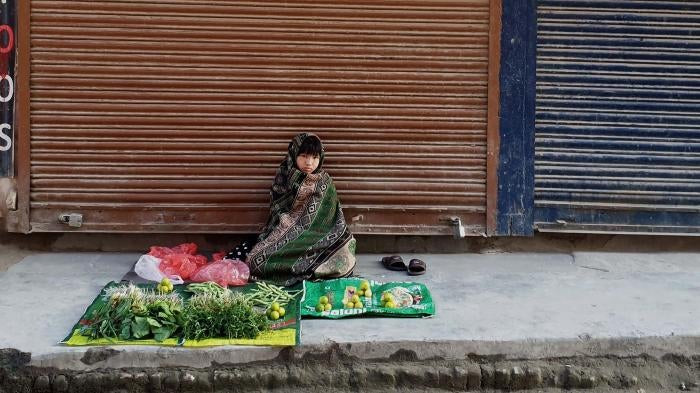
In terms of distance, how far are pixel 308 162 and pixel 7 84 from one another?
2.20m

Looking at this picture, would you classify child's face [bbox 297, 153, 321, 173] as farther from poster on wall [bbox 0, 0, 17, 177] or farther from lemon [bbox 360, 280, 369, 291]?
poster on wall [bbox 0, 0, 17, 177]

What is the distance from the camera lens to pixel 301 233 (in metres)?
5.74

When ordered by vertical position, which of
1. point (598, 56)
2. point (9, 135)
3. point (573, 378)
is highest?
point (598, 56)

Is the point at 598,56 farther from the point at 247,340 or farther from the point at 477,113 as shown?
the point at 247,340

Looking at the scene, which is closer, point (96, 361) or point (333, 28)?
point (96, 361)

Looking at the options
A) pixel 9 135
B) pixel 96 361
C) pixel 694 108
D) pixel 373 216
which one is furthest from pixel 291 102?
pixel 694 108

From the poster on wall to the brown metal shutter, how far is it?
0.48ft

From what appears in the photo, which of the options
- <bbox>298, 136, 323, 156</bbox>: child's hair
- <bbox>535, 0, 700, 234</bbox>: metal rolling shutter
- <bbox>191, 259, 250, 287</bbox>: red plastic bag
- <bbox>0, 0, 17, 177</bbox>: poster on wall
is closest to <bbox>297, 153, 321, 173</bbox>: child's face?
<bbox>298, 136, 323, 156</bbox>: child's hair

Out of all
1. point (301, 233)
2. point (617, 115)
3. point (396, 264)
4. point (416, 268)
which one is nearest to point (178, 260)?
point (301, 233)

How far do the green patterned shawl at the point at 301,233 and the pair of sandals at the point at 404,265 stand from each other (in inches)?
13.4

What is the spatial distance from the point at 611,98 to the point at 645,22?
60 cm

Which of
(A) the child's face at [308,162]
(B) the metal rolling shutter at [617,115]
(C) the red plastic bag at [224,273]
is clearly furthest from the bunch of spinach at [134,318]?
(B) the metal rolling shutter at [617,115]

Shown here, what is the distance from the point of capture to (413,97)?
6258 millimetres

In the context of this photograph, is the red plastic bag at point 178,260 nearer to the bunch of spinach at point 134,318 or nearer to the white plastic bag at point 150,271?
the white plastic bag at point 150,271
